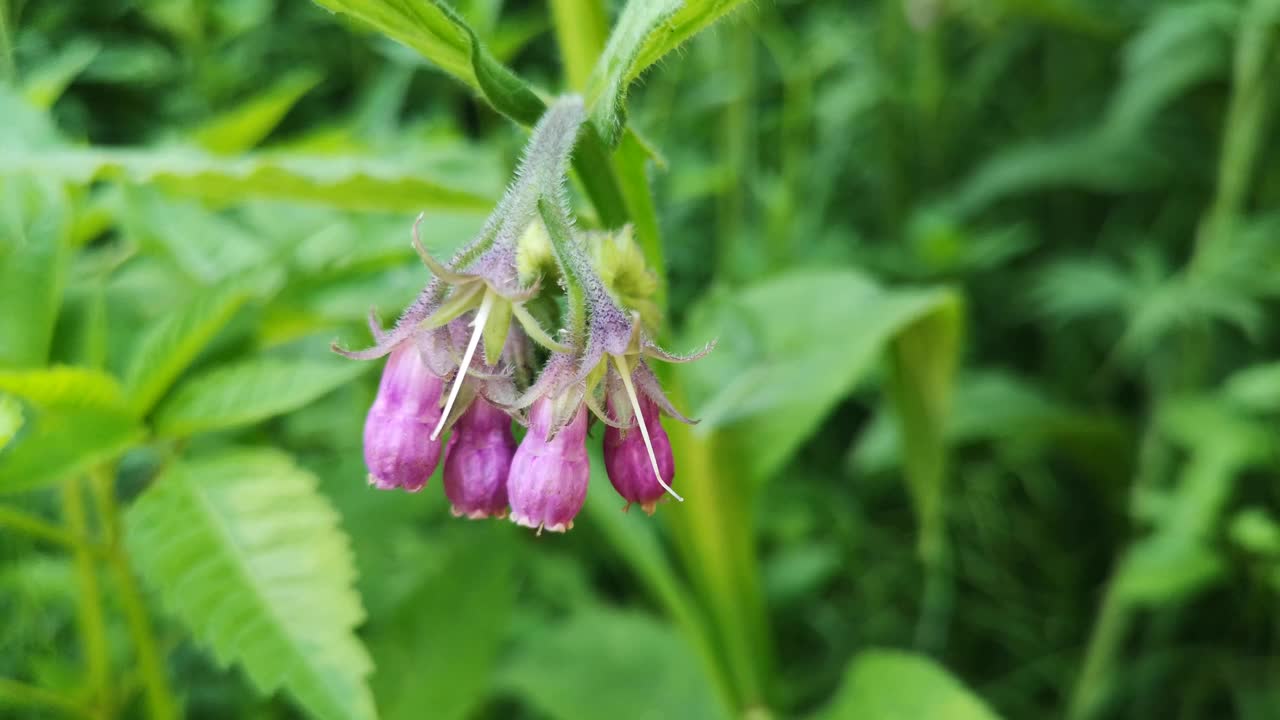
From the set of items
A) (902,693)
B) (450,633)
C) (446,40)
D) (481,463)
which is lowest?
(450,633)

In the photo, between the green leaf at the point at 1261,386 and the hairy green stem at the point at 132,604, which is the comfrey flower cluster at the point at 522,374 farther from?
the green leaf at the point at 1261,386

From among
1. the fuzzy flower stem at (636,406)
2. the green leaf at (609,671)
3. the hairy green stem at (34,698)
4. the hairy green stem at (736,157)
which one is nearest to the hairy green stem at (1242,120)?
the hairy green stem at (736,157)

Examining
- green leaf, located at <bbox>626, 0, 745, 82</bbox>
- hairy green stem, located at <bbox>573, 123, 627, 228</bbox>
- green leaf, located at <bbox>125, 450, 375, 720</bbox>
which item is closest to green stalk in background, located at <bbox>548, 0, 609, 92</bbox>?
hairy green stem, located at <bbox>573, 123, 627, 228</bbox>

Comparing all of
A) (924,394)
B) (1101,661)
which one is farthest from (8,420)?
(1101,661)

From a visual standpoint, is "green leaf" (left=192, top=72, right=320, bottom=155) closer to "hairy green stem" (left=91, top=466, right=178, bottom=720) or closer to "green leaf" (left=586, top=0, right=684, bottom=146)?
"hairy green stem" (left=91, top=466, right=178, bottom=720)

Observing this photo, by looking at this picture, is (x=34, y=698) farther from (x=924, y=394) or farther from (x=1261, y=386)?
(x=1261, y=386)

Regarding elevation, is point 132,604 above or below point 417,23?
below
